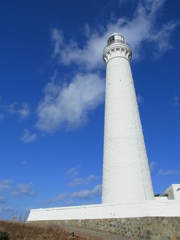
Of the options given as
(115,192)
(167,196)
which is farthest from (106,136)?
(167,196)

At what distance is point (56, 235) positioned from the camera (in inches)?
406

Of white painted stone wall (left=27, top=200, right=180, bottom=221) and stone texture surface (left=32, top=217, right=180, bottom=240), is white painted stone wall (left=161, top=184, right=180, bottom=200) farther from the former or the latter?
stone texture surface (left=32, top=217, right=180, bottom=240)

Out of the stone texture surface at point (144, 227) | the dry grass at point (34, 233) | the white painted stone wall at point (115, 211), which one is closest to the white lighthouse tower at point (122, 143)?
the white painted stone wall at point (115, 211)

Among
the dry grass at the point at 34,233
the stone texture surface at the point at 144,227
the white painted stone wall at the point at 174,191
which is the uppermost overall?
the white painted stone wall at the point at 174,191

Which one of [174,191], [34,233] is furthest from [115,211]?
[174,191]

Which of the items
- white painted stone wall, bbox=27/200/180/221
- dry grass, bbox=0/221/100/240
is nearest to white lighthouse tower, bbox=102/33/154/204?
white painted stone wall, bbox=27/200/180/221

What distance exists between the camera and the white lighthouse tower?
16625mm

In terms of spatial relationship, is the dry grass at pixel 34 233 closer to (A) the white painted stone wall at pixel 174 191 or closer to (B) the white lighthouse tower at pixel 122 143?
(B) the white lighthouse tower at pixel 122 143

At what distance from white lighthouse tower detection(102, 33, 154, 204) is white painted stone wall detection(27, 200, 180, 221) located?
4.14 feet

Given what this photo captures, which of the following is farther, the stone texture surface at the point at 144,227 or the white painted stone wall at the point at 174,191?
the white painted stone wall at the point at 174,191

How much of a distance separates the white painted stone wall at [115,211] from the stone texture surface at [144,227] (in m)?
0.27

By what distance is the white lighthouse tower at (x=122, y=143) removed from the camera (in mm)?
16625

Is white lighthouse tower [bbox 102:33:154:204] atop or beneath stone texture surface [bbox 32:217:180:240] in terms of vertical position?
atop

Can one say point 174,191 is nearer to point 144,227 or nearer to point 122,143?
point 122,143
